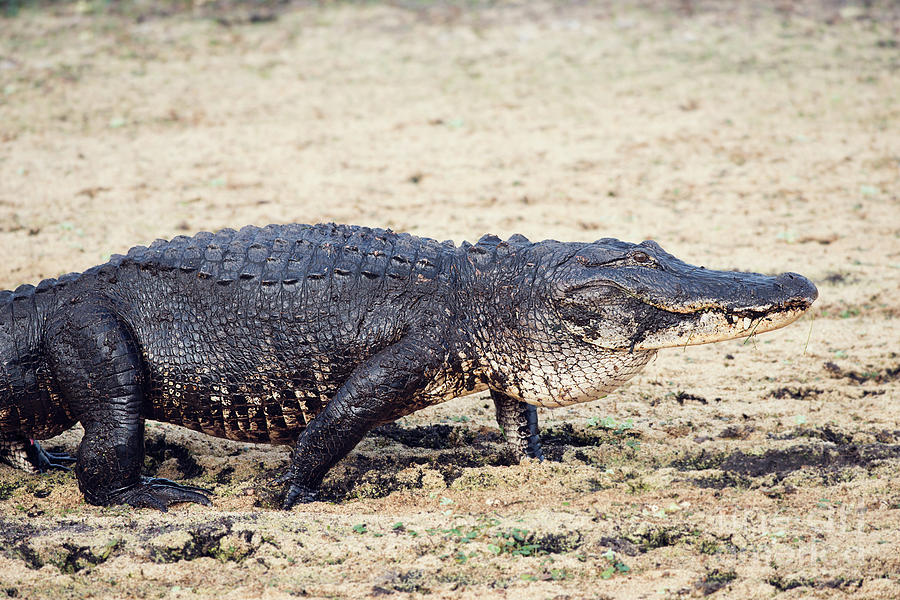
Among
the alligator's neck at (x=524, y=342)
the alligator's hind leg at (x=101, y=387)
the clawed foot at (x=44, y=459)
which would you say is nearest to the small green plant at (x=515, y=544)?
the alligator's neck at (x=524, y=342)

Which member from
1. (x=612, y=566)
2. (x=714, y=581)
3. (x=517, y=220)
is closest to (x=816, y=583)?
(x=714, y=581)

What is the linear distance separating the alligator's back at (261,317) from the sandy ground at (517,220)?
0.52 metres

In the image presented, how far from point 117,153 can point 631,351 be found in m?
6.96

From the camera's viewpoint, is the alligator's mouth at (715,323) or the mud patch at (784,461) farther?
the mud patch at (784,461)

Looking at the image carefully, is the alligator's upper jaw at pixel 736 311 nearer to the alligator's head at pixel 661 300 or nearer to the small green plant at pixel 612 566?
the alligator's head at pixel 661 300

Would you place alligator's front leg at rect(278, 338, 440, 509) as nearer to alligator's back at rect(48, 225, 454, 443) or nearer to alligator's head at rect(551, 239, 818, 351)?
alligator's back at rect(48, 225, 454, 443)

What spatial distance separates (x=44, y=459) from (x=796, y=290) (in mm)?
3733

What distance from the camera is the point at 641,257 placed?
414 cm

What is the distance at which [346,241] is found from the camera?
14.8 ft

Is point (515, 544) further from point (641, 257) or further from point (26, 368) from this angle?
point (26, 368)

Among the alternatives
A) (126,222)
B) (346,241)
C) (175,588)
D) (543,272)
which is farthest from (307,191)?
(175,588)

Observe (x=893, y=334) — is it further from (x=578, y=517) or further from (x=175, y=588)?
(x=175, y=588)

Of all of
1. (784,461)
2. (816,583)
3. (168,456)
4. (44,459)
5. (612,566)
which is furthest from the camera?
(168,456)

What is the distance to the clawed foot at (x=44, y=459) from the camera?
4.77m
